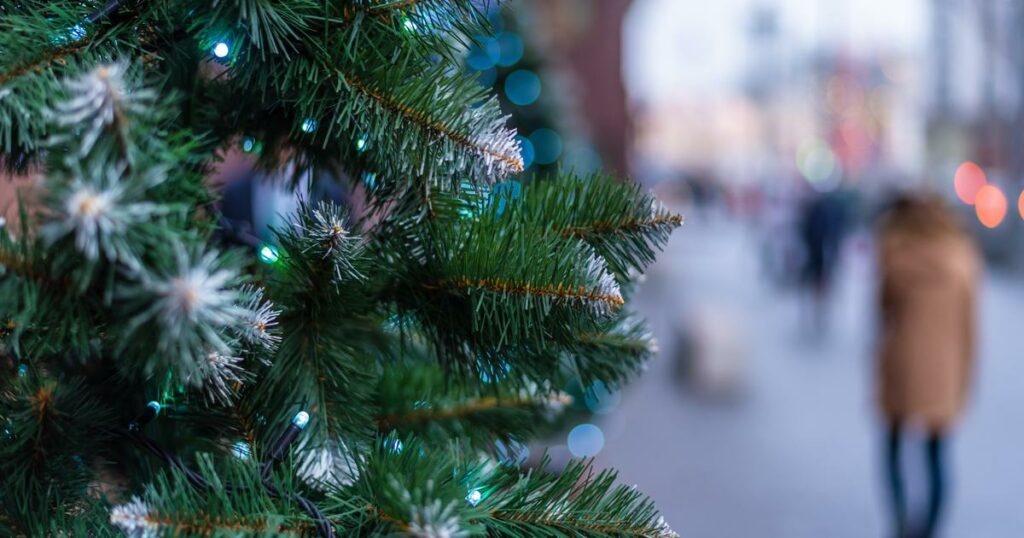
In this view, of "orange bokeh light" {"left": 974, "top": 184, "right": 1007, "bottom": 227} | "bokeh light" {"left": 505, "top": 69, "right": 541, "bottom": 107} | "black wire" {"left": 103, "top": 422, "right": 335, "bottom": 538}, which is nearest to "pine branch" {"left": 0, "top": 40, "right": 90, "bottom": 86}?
"black wire" {"left": 103, "top": 422, "right": 335, "bottom": 538}

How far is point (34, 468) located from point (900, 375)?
440 cm

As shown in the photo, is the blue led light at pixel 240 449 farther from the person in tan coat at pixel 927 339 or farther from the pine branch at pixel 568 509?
the person in tan coat at pixel 927 339

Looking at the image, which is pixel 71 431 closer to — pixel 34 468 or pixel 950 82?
pixel 34 468

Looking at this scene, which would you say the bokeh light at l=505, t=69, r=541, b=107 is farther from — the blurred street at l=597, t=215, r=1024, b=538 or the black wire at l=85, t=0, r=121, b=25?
the black wire at l=85, t=0, r=121, b=25

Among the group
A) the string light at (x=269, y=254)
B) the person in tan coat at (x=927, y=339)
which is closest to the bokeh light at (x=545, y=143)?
the person in tan coat at (x=927, y=339)

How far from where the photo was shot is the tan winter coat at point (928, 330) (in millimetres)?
4539

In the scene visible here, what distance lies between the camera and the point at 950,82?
22.8m

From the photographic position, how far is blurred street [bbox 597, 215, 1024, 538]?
5.09 metres

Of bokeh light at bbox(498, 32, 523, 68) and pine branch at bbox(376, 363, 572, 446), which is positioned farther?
bokeh light at bbox(498, 32, 523, 68)

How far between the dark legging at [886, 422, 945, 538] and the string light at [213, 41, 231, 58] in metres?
4.33

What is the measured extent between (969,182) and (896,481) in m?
13.3

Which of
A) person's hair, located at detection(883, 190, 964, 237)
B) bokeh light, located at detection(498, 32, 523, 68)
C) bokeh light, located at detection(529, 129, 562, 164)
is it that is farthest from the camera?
person's hair, located at detection(883, 190, 964, 237)

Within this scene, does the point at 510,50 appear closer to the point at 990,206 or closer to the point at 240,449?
the point at 240,449

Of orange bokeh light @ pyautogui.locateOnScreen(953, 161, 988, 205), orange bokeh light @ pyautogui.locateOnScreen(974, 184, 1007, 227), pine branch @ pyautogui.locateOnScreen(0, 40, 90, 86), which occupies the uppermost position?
orange bokeh light @ pyautogui.locateOnScreen(953, 161, 988, 205)
